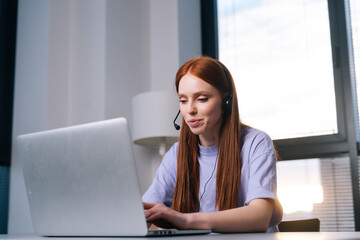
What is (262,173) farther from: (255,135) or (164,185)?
(164,185)

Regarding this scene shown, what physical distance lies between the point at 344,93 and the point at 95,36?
64.8 inches

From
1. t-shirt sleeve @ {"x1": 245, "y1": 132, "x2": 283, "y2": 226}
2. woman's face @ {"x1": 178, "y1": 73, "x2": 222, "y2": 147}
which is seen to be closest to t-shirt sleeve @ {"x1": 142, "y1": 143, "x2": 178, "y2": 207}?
woman's face @ {"x1": 178, "y1": 73, "x2": 222, "y2": 147}

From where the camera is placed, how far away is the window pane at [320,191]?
264 centimetres

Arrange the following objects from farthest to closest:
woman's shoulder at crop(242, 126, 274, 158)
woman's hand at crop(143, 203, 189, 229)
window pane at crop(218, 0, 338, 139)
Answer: window pane at crop(218, 0, 338, 139) → woman's shoulder at crop(242, 126, 274, 158) → woman's hand at crop(143, 203, 189, 229)

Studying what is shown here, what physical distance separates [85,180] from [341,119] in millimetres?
2193

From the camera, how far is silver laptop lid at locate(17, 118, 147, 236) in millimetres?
807

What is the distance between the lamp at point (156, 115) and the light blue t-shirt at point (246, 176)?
3.52ft

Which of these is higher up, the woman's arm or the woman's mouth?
the woman's mouth

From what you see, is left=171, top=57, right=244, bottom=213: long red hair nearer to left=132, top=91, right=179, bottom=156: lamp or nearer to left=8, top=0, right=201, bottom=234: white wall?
left=132, top=91, right=179, bottom=156: lamp

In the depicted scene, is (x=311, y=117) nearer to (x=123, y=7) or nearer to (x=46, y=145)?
(x=123, y=7)

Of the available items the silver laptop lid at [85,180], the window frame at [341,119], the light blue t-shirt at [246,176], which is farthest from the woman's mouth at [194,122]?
the window frame at [341,119]

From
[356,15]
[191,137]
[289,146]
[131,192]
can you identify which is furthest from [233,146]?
[356,15]

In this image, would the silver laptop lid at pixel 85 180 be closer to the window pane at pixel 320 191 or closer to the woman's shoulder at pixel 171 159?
the woman's shoulder at pixel 171 159

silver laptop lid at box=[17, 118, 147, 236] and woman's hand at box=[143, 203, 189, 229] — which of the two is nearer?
silver laptop lid at box=[17, 118, 147, 236]
